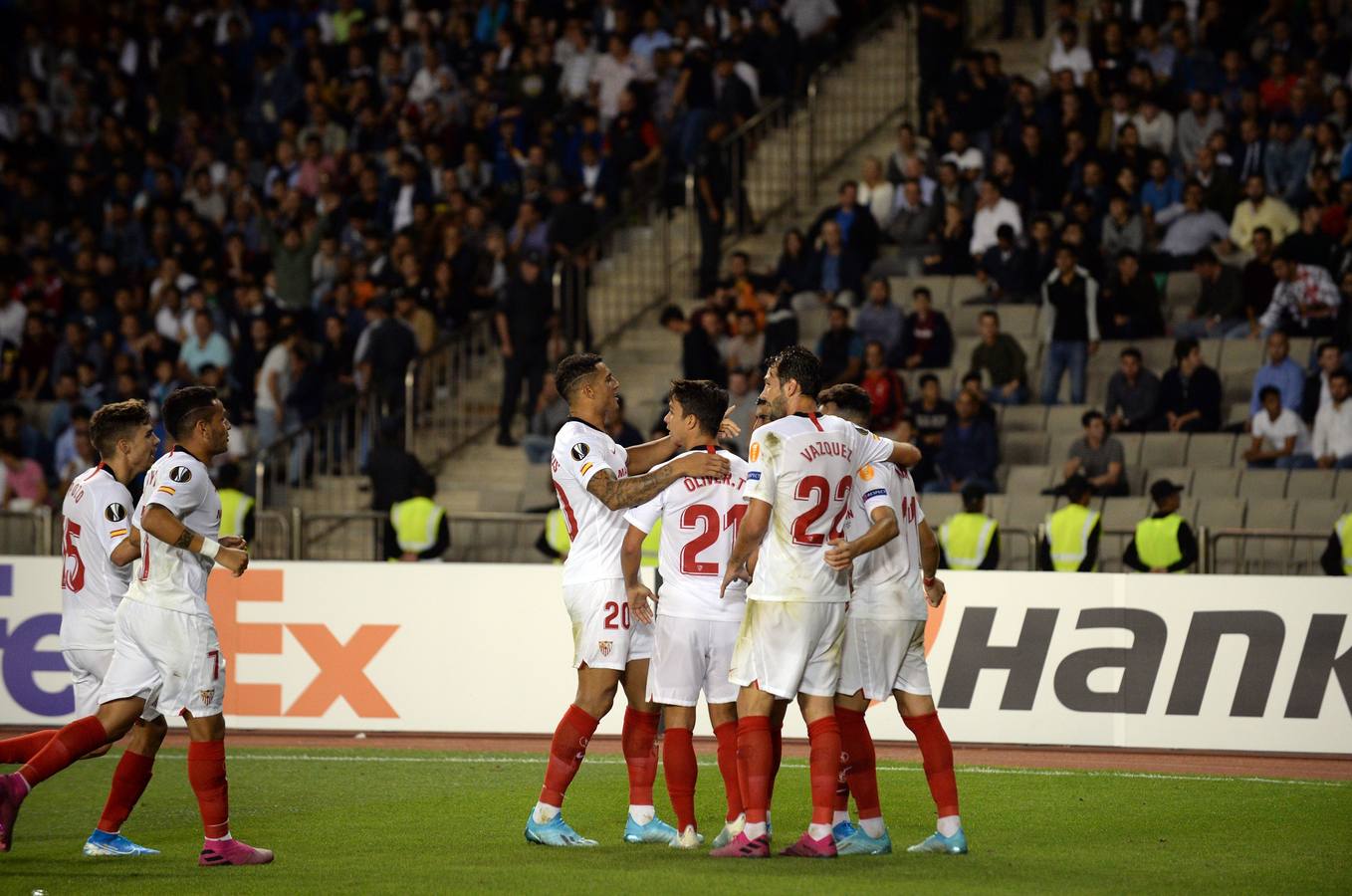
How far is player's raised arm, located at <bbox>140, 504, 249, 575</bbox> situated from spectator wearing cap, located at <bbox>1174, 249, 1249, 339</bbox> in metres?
13.1

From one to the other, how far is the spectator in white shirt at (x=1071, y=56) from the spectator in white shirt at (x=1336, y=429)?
5900 mm

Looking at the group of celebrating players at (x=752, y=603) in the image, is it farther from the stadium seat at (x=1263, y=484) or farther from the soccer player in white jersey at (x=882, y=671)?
the stadium seat at (x=1263, y=484)

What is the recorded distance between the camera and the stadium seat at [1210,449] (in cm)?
1852

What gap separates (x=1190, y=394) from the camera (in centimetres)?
1872

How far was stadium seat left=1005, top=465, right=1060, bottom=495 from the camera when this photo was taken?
740 inches

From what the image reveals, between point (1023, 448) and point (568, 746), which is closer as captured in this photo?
point (568, 746)

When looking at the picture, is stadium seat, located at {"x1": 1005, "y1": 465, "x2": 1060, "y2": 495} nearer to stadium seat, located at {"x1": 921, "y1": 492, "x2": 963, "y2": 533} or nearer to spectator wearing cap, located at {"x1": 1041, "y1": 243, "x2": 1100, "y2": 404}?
stadium seat, located at {"x1": 921, "y1": 492, "x2": 963, "y2": 533}

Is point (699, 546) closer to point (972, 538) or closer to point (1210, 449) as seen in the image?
point (972, 538)

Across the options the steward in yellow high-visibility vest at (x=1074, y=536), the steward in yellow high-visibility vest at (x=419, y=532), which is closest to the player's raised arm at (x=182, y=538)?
the steward in yellow high-visibility vest at (x=419, y=532)

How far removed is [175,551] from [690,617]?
253 centimetres

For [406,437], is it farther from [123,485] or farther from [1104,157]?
[123,485]

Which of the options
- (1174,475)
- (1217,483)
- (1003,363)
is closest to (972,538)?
(1174,475)

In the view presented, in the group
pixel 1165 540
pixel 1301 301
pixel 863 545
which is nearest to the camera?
pixel 863 545

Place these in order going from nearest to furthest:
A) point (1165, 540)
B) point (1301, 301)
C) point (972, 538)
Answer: point (1165, 540), point (972, 538), point (1301, 301)
